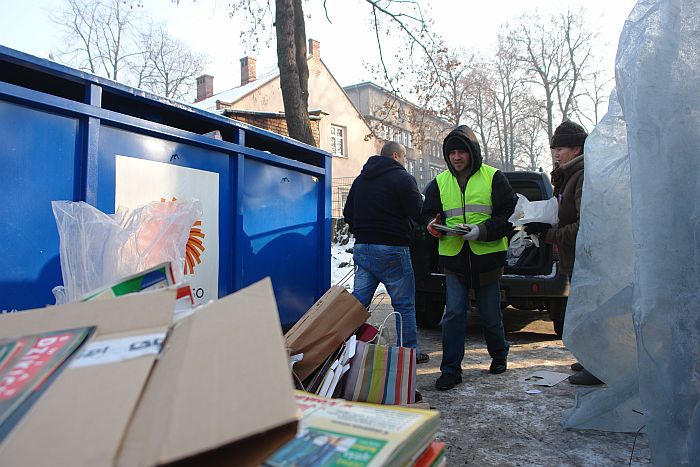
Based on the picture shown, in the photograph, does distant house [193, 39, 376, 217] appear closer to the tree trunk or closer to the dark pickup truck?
the tree trunk

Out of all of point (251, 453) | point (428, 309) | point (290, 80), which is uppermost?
point (290, 80)

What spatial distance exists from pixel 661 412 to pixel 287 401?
1.91 meters

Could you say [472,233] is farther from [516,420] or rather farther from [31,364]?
[31,364]

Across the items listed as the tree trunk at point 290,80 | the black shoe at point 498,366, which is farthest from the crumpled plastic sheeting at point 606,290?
the tree trunk at point 290,80

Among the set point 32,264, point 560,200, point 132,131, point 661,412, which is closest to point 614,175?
point 560,200

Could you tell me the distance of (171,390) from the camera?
2.56 feet

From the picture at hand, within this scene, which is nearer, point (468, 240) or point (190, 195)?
point (190, 195)

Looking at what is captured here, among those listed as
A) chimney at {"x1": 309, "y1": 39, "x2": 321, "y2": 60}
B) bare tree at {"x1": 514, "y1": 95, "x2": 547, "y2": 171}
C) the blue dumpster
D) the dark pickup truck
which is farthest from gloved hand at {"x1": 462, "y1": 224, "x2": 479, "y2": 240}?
bare tree at {"x1": 514, "y1": 95, "x2": 547, "y2": 171}

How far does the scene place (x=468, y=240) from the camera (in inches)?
145

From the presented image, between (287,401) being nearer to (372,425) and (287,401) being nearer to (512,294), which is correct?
(372,425)

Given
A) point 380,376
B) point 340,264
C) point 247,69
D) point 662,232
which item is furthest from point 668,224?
point 247,69

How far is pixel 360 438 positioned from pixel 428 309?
476cm

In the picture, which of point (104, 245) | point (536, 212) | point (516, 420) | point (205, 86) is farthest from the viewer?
point (205, 86)

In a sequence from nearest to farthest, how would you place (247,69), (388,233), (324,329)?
(324,329) < (388,233) < (247,69)
